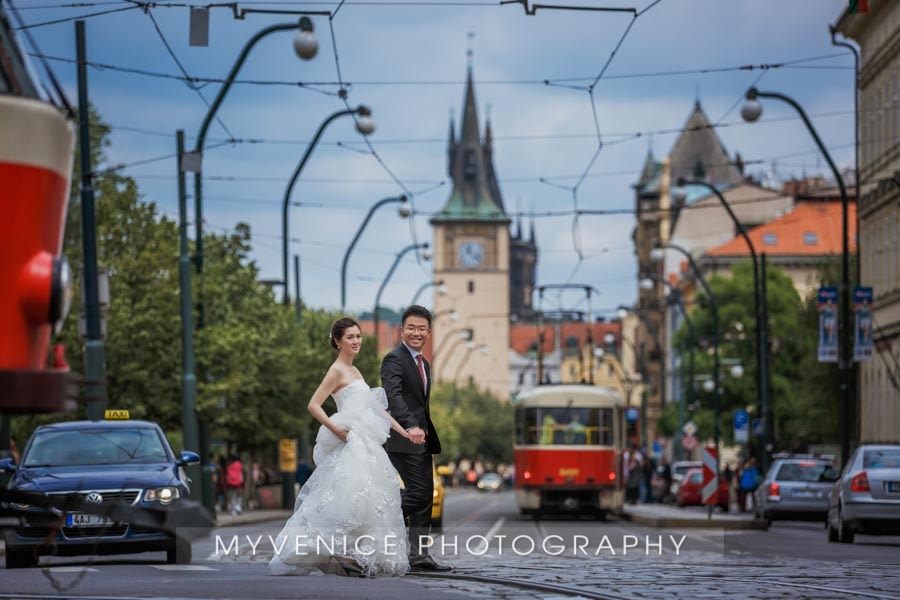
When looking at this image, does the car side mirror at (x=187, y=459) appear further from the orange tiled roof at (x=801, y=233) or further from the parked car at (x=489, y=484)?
the parked car at (x=489, y=484)

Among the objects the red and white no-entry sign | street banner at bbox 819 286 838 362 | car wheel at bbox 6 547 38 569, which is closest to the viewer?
car wheel at bbox 6 547 38 569

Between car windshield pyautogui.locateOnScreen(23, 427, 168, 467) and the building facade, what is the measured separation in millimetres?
37826

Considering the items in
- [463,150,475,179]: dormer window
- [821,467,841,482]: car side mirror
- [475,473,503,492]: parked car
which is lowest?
[475,473,503,492]: parked car

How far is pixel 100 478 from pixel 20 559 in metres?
1.04

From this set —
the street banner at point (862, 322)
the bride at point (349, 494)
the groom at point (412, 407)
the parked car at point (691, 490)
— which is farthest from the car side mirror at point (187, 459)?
the parked car at point (691, 490)

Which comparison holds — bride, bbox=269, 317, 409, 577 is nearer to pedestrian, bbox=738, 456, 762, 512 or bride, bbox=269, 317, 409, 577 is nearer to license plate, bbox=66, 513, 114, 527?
Answer: license plate, bbox=66, 513, 114, 527

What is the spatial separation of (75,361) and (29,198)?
31819 mm

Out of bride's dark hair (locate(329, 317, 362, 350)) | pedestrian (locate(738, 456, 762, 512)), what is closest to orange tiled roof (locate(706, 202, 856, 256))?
pedestrian (locate(738, 456, 762, 512))

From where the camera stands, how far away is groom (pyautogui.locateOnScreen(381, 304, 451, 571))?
13852 millimetres

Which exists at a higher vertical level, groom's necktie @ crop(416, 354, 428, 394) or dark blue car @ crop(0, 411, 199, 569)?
groom's necktie @ crop(416, 354, 428, 394)

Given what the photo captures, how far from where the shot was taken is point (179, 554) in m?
17.8

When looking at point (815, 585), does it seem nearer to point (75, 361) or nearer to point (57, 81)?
point (57, 81)

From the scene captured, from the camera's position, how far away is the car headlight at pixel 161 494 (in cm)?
1719

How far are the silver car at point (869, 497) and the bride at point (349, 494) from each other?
46.9 ft
